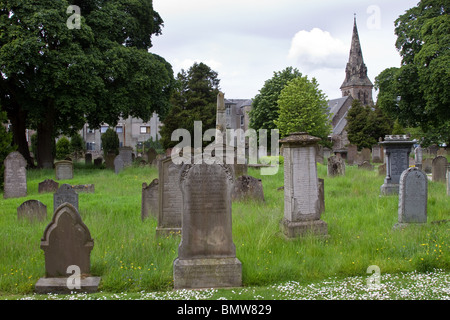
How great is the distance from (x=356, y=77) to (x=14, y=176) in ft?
245

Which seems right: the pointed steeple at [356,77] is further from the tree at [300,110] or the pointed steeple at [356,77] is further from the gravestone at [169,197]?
the gravestone at [169,197]

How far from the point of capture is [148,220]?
29.3ft

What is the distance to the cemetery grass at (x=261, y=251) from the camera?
217 inches

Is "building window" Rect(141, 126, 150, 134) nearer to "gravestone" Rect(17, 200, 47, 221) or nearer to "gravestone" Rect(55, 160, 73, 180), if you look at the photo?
"gravestone" Rect(55, 160, 73, 180)

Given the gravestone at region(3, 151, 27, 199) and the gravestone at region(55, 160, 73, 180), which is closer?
the gravestone at region(3, 151, 27, 199)

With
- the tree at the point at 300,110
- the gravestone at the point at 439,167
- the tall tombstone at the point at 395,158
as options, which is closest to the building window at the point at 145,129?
the tree at the point at 300,110

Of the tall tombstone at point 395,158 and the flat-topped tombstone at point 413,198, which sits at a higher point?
the tall tombstone at point 395,158

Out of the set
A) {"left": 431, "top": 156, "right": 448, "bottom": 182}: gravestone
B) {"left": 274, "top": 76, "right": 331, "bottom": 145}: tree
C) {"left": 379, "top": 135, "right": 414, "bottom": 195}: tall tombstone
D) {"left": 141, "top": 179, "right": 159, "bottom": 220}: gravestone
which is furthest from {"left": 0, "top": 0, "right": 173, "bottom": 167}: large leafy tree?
{"left": 274, "top": 76, "right": 331, "bottom": 145}: tree

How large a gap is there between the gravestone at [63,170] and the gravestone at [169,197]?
12.0 meters

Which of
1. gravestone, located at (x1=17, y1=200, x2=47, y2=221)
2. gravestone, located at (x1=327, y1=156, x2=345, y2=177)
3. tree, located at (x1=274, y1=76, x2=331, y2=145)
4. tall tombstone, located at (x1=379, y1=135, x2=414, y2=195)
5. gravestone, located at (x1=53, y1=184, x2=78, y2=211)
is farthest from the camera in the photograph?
tree, located at (x1=274, y1=76, x2=331, y2=145)

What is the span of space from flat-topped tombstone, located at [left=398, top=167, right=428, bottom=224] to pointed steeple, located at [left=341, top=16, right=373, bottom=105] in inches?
2832

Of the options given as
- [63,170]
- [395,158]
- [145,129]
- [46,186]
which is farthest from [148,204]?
[145,129]

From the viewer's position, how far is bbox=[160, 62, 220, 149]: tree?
4806cm

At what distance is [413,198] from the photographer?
8.11 metres
